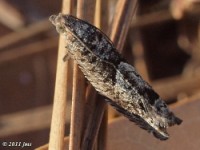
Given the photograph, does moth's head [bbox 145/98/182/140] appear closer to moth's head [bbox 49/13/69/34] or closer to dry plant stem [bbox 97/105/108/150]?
dry plant stem [bbox 97/105/108/150]

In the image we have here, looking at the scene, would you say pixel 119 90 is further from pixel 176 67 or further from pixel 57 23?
pixel 176 67

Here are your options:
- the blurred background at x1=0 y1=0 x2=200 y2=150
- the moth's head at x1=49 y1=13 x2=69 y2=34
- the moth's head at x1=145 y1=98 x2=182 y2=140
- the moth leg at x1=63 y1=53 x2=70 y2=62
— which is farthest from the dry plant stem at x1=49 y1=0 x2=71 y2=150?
the blurred background at x1=0 y1=0 x2=200 y2=150

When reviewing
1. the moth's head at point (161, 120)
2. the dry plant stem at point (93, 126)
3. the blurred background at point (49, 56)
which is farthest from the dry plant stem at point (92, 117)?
the blurred background at point (49, 56)

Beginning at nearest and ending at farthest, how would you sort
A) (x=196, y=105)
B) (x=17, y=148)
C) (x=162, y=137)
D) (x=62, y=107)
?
(x=62, y=107), (x=162, y=137), (x=196, y=105), (x=17, y=148)

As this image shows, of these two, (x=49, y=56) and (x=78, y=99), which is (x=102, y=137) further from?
(x=49, y=56)

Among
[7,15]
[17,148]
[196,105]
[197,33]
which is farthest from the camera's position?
[197,33]

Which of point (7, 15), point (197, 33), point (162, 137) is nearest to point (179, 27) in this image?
point (197, 33)

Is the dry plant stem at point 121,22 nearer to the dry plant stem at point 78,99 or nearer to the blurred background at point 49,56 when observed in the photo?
the dry plant stem at point 78,99

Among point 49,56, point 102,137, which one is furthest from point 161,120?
point 49,56
